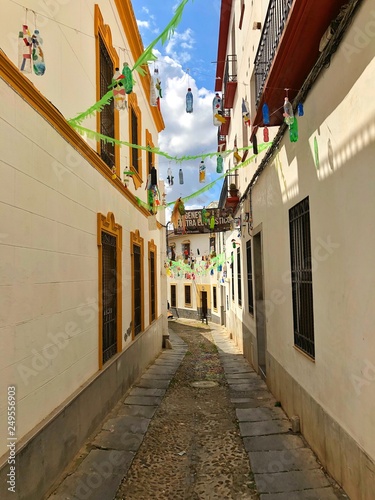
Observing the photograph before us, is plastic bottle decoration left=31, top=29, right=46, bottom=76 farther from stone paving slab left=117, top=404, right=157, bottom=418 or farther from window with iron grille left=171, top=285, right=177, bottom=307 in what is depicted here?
window with iron grille left=171, top=285, right=177, bottom=307

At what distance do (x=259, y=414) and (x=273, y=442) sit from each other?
106 centimetres

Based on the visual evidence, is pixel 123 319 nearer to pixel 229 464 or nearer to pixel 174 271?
pixel 229 464

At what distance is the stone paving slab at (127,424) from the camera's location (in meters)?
5.48

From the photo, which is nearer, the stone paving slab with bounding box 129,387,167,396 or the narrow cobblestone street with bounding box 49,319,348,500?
the narrow cobblestone street with bounding box 49,319,348,500

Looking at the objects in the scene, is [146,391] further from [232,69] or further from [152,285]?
[232,69]

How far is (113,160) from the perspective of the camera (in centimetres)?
709

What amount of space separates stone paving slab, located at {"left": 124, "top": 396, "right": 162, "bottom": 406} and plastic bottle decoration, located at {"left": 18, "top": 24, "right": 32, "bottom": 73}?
532 cm

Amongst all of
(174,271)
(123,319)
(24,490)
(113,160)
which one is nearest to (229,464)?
(24,490)

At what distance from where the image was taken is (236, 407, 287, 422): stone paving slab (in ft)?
18.8

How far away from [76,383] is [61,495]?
1276 millimetres

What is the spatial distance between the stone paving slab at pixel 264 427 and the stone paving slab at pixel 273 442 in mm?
135

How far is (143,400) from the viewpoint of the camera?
6.89 metres

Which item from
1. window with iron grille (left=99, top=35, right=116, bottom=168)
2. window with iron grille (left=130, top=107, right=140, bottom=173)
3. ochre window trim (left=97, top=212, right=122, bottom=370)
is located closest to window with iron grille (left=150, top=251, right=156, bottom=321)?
window with iron grille (left=130, top=107, right=140, bottom=173)

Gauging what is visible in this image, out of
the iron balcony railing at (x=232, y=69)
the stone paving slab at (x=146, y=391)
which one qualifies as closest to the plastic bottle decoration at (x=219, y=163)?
the stone paving slab at (x=146, y=391)
